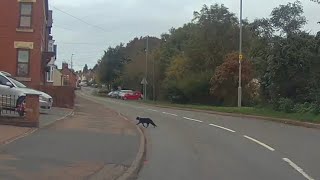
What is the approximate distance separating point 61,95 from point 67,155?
27.3 metres

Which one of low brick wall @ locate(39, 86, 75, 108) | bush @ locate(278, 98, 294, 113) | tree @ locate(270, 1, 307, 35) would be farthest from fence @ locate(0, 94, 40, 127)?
tree @ locate(270, 1, 307, 35)

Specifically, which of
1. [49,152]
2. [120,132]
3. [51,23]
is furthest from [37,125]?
[51,23]

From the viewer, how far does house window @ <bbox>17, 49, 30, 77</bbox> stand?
122 ft

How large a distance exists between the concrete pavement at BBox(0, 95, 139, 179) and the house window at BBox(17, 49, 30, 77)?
20661 millimetres

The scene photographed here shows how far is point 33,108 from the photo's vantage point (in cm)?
1862

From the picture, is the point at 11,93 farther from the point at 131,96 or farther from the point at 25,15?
the point at 131,96

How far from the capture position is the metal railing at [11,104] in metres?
20.3

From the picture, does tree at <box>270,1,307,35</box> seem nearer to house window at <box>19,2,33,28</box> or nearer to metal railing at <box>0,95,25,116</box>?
house window at <box>19,2,33,28</box>

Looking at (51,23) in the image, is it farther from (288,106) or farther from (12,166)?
(12,166)

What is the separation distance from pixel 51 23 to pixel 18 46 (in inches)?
762

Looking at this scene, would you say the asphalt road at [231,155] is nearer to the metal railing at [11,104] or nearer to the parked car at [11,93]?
the metal railing at [11,104]

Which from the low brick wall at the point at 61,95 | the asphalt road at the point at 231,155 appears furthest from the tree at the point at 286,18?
the asphalt road at the point at 231,155

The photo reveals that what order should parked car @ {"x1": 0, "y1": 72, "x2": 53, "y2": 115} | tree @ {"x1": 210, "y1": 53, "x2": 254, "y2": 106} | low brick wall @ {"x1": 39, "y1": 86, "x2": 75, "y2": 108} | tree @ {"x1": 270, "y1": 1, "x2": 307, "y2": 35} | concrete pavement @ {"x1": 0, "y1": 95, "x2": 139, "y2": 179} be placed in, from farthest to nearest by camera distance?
1. tree @ {"x1": 270, "y1": 1, "x2": 307, "y2": 35}
2. tree @ {"x1": 210, "y1": 53, "x2": 254, "y2": 106}
3. low brick wall @ {"x1": 39, "y1": 86, "x2": 75, "y2": 108}
4. parked car @ {"x1": 0, "y1": 72, "x2": 53, "y2": 115}
5. concrete pavement @ {"x1": 0, "y1": 95, "x2": 139, "y2": 179}

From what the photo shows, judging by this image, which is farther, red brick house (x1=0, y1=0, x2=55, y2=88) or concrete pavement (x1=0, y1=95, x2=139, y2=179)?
red brick house (x1=0, y1=0, x2=55, y2=88)
